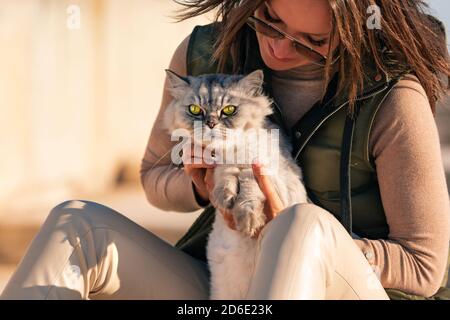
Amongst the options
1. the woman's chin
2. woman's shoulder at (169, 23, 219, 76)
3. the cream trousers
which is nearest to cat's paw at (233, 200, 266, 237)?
the cream trousers

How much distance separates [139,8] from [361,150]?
2.49m

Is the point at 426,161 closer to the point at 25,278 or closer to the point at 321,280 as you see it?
the point at 321,280

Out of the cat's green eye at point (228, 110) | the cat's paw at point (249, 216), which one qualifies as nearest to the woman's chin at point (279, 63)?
the cat's green eye at point (228, 110)

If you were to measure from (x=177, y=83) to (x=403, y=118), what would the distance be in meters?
0.58

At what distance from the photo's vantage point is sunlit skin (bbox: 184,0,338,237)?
1.66 metres

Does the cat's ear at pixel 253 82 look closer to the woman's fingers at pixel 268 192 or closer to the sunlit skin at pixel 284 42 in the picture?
the sunlit skin at pixel 284 42

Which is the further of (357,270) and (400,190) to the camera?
(400,190)

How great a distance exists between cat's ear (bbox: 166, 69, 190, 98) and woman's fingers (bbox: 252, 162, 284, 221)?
0.32m

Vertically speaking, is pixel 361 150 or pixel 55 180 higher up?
pixel 361 150

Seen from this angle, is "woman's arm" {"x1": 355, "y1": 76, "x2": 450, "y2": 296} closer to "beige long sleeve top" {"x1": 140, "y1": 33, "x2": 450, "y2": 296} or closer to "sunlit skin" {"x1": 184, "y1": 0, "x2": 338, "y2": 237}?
"beige long sleeve top" {"x1": 140, "y1": 33, "x2": 450, "y2": 296}

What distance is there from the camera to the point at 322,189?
5.87 ft

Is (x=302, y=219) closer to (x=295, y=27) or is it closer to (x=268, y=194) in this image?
(x=268, y=194)

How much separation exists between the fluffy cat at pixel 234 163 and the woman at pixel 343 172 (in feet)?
0.15

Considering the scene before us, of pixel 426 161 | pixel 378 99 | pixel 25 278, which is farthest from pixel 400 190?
pixel 25 278
